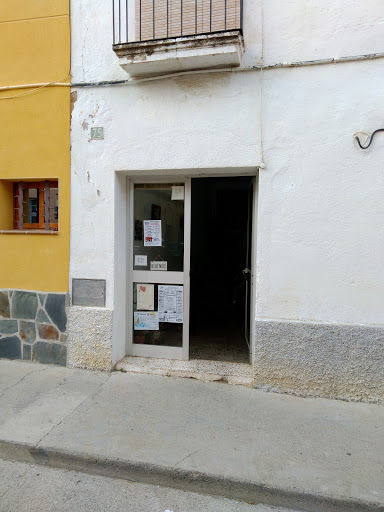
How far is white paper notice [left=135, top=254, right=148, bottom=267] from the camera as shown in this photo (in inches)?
174

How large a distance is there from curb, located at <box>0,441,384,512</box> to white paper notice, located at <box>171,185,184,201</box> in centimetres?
289

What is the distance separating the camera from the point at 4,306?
14.6ft

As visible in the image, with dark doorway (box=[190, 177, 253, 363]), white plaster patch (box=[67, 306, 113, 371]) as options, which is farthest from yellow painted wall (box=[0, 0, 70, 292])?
dark doorway (box=[190, 177, 253, 363])

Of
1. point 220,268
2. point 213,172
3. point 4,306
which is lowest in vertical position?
point 4,306

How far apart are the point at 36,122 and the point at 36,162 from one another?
503 millimetres

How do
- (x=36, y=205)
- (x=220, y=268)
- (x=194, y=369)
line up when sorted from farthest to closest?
(x=220, y=268)
(x=36, y=205)
(x=194, y=369)

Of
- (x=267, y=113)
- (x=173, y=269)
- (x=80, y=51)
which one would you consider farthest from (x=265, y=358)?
(x=80, y=51)

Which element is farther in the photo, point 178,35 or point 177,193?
point 177,193

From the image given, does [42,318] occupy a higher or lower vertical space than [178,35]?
lower

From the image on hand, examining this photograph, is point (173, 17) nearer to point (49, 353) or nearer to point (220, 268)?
point (49, 353)

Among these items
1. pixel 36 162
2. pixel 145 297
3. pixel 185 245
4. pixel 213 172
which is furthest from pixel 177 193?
pixel 36 162

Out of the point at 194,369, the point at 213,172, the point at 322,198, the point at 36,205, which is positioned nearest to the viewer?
the point at 322,198

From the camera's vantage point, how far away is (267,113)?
12.0ft

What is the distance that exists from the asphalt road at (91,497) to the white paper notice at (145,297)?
6.85 ft
